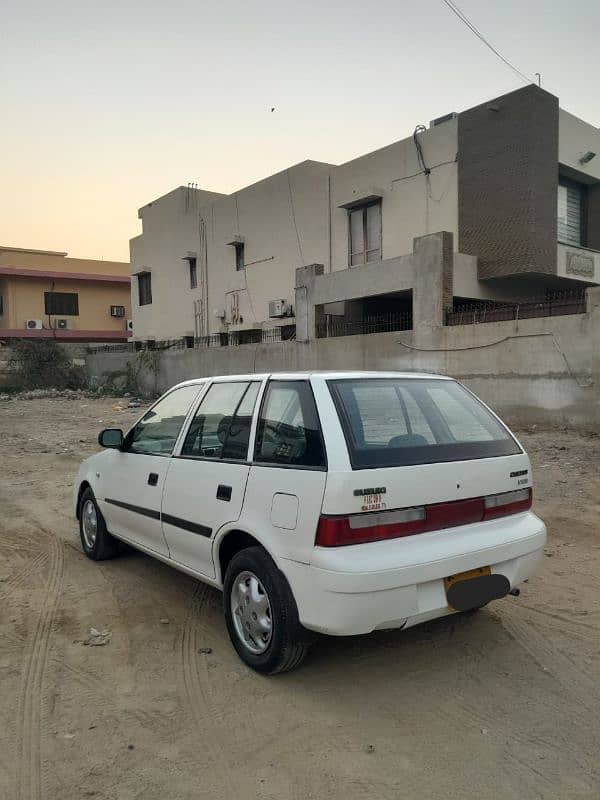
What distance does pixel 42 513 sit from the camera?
7.15m

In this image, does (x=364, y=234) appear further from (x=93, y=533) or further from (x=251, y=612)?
(x=251, y=612)

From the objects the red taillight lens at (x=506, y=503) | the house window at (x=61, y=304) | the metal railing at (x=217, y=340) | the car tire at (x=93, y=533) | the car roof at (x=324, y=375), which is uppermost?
the house window at (x=61, y=304)

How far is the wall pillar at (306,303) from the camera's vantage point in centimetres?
1973

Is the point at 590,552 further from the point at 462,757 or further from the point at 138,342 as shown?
the point at 138,342

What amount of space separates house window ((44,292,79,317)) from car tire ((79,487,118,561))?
111ft


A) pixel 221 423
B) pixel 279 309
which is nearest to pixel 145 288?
pixel 279 309

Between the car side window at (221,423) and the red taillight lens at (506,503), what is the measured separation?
140 centimetres

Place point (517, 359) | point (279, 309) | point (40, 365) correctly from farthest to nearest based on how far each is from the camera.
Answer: point (40, 365) → point (279, 309) → point (517, 359)

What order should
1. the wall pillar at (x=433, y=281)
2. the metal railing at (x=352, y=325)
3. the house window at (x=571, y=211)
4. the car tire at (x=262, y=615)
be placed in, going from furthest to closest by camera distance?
the metal railing at (x=352, y=325) → the house window at (x=571, y=211) → the wall pillar at (x=433, y=281) → the car tire at (x=262, y=615)

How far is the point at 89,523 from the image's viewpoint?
212 inches

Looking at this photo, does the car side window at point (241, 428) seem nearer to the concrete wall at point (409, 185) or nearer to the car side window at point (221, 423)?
the car side window at point (221, 423)

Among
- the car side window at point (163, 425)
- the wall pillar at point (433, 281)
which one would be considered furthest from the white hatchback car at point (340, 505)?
the wall pillar at point (433, 281)

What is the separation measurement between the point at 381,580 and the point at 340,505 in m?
0.39

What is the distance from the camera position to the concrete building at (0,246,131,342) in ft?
115
